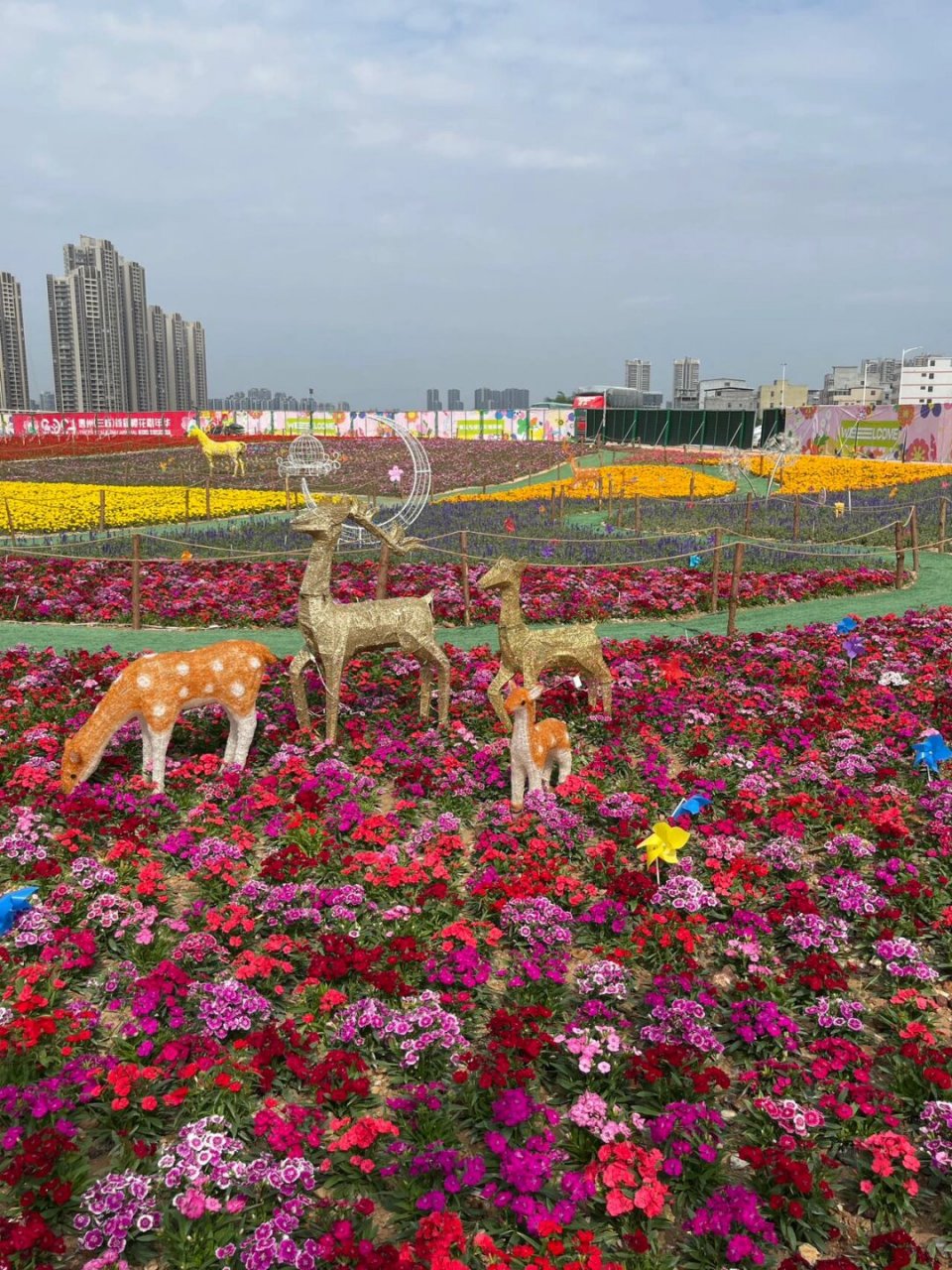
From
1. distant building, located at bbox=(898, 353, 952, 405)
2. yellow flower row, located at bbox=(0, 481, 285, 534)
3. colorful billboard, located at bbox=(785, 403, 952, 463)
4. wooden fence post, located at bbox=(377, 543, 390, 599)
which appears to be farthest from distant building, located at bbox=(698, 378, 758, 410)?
wooden fence post, located at bbox=(377, 543, 390, 599)

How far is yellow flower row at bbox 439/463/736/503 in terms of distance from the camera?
87.7 ft

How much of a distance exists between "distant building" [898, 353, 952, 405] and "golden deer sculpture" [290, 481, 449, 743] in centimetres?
9247

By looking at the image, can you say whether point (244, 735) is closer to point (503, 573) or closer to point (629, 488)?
point (503, 573)

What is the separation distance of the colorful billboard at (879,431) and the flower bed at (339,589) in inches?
959

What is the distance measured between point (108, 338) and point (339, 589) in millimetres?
100602

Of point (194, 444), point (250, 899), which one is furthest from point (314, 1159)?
point (194, 444)

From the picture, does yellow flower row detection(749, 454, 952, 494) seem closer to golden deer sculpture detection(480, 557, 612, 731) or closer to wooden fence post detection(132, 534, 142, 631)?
wooden fence post detection(132, 534, 142, 631)

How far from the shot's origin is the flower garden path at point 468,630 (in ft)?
34.3

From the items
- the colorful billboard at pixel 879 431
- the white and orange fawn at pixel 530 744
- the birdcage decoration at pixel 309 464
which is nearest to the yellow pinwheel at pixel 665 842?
the white and orange fawn at pixel 530 744

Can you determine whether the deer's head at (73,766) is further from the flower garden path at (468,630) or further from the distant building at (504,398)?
the distant building at (504,398)

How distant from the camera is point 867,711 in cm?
754

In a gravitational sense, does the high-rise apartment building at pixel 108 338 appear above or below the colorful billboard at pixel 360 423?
above

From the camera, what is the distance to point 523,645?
6797 millimetres

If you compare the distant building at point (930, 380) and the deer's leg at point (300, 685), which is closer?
the deer's leg at point (300, 685)
